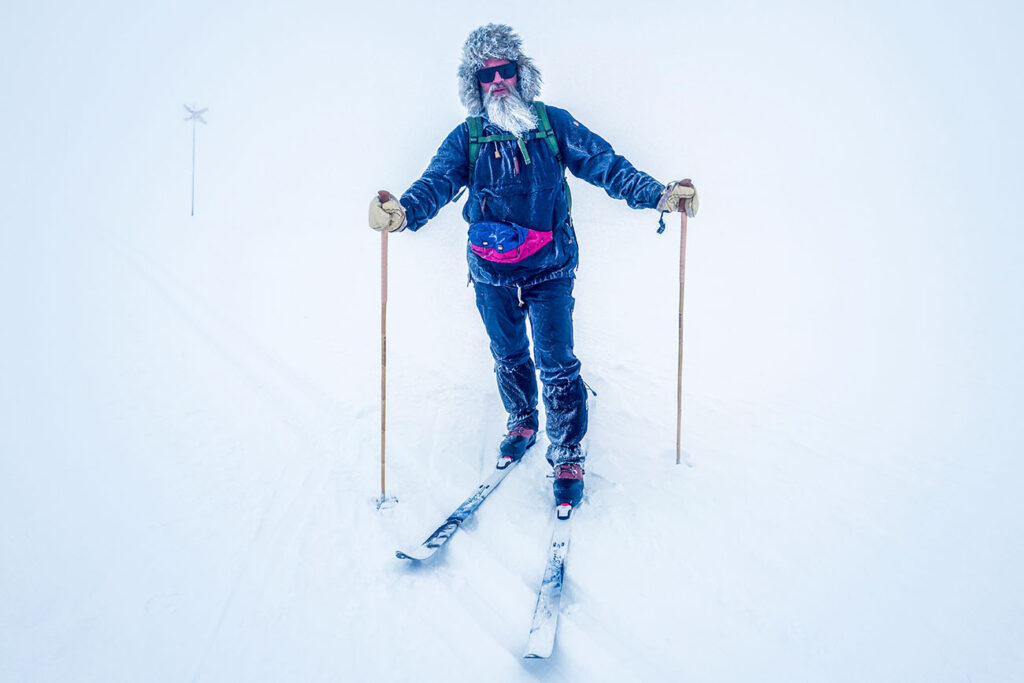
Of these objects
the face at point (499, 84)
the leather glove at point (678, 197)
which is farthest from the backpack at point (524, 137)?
the leather glove at point (678, 197)

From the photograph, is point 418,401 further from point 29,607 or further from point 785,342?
point 785,342

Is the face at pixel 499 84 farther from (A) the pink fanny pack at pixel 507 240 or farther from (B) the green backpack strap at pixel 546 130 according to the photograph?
(A) the pink fanny pack at pixel 507 240

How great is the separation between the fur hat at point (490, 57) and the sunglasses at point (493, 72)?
6cm

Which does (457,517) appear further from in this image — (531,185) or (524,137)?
(524,137)

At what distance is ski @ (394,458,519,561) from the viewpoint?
1.97 metres

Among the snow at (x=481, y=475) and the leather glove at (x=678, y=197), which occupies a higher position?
the leather glove at (x=678, y=197)

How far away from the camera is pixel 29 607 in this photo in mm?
1601

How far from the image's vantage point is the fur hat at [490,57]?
2.60m

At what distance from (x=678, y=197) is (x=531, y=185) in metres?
0.75

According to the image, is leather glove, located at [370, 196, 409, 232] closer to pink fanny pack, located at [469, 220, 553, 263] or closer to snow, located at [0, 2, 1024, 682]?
pink fanny pack, located at [469, 220, 553, 263]

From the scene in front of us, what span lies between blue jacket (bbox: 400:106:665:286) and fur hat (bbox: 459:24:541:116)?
0.14 metres

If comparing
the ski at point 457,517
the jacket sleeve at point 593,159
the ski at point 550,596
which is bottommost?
the ski at point 550,596

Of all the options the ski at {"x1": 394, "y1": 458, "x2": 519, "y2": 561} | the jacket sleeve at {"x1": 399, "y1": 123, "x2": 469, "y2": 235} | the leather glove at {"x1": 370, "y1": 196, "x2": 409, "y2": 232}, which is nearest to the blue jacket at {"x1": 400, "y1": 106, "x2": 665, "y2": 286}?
the jacket sleeve at {"x1": 399, "y1": 123, "x2": 469, "y2": 235}

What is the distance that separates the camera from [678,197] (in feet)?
7.91
